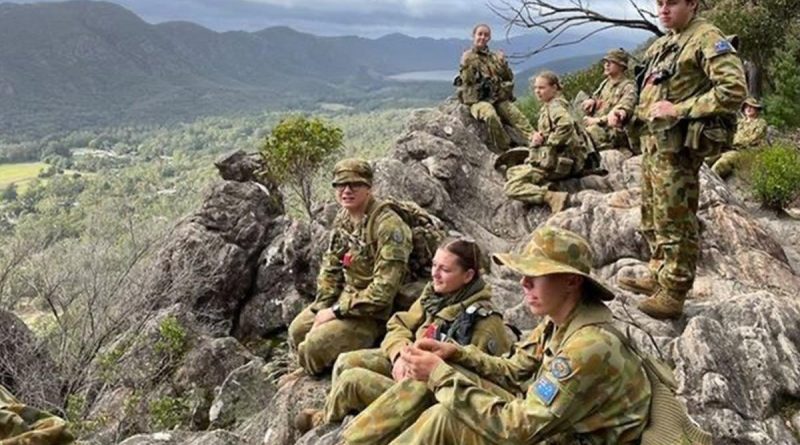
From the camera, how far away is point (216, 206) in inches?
584

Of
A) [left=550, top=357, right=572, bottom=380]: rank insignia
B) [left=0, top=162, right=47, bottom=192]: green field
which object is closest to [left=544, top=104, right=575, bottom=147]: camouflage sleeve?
[left=550, top=357, right=572, bottom=380]: rank insignia

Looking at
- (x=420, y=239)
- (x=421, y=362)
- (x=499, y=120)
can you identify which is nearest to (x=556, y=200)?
(x=499, y=120)

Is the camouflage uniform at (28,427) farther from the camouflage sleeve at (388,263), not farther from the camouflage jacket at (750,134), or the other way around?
the camouflage jacket at (750,134)

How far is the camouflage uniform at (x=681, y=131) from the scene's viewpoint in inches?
209

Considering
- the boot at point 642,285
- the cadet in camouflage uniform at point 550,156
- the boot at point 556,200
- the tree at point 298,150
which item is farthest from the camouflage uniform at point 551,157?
the tree at point 298,150

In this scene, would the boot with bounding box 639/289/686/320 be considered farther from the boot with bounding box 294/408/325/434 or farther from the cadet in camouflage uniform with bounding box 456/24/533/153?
the cadet in camouflage uniform with bounding box 456/24/533/153

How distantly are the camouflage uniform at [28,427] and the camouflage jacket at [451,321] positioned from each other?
211cm

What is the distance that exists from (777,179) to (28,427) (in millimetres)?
9312

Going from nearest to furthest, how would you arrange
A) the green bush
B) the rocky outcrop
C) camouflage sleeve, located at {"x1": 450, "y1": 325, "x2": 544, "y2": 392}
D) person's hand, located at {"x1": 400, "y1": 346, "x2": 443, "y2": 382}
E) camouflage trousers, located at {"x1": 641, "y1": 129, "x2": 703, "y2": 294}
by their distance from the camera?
1. person's hand, located at {"x1": 400, "y1": 346, "x2": 443, "y2": 382}
2. camouflage sleeve, located at {"x1": 450, "y1": 325, "x2": 544, "y2": 392}
3. the rocky outcrop
4. camouflage trousers, located at {"x1": 641, "y1": 129, "x2": 703, "y2": 294}
5. the green bush

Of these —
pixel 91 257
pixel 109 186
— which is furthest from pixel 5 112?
pixel 91 257

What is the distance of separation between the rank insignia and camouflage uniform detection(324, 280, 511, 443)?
47.3 inches

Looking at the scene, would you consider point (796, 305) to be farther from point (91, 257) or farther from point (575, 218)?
point (91, 257)

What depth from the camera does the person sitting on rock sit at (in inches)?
170

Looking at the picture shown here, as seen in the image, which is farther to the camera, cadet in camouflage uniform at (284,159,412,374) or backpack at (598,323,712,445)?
cadet in camouflage uniform at (284,159,412,374)
